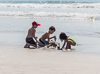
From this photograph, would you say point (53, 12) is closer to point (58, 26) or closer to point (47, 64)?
point (58, 26)

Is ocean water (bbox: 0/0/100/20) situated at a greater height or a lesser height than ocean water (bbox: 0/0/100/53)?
greater

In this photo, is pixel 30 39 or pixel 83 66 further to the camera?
pixel 30 39

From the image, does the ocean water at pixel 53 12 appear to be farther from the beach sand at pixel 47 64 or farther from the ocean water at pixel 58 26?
the beach sand at pixel 47 64

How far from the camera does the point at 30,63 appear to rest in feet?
16.3

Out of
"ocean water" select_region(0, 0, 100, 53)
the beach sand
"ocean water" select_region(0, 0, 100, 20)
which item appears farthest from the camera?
"ocean water" select_region(0, 0, 100, 20)

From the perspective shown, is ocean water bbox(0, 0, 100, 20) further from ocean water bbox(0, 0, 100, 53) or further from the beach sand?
the beach sand

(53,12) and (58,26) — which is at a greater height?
(53,12)

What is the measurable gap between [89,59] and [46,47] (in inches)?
82.4

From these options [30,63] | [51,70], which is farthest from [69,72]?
[30,63]

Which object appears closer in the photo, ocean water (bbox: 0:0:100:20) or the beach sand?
the beach sand

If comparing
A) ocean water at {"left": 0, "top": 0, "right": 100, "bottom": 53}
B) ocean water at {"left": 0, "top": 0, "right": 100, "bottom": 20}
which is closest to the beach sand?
ocean water at {"left": 0, "top": 0, "right": 100, "bottom": 53}

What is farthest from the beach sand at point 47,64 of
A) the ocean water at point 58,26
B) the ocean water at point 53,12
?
the ocean water at point 53,12

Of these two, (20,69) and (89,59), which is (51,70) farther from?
(89,59)

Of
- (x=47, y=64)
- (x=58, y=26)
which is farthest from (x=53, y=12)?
(x=47, y=64)
